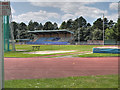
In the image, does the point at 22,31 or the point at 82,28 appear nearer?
the point at 82,28

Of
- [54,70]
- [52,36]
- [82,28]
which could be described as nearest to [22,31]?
[52,36]

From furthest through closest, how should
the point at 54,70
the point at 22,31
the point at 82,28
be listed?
1. the point at 22,31
2. the point at 82,28
3. the point at 54,70

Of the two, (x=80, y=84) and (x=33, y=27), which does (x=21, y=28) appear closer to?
(x=33, y=27)

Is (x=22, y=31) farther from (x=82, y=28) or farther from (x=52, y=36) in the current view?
(x=82, y=28)

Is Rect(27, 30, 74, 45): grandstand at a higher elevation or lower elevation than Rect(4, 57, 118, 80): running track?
higher

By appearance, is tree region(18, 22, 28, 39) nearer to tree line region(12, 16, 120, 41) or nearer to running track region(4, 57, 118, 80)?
tree line region(12, 16, 120, 41)

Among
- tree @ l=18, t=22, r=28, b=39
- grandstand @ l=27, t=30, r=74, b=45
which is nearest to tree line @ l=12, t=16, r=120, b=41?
tree @ l=18, t=22, r=28, b=39

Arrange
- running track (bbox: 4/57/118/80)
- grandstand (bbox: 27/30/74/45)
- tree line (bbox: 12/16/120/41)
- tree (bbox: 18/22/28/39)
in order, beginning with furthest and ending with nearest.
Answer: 1. tree (bbox: 18/22/28/39)
2. grandstand (bbox: 27/30/74/45)
3. tree line (bbox: 12/16/120/41)
4. running track (bbox: 4/57/118/80)

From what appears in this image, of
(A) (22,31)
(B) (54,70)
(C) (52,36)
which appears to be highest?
(A) (22,31)

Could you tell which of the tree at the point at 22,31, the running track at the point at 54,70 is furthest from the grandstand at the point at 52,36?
the running track at the point at 54,70

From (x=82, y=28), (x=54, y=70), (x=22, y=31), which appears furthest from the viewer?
(x=22, y=31)

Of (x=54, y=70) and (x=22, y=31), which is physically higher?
(x=22, y=31)

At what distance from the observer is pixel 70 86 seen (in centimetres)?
468

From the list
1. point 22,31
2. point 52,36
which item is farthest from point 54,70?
point 22,31
